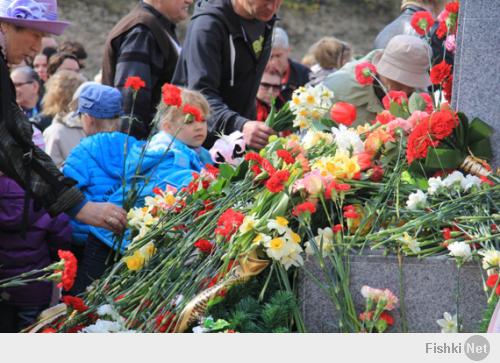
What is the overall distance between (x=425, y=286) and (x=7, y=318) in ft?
6.59

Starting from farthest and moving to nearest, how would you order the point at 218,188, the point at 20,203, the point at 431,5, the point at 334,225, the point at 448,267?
the point at 431,5
the point at 20,203
the point at 218,188
the point at 334,225
the point at 448,267

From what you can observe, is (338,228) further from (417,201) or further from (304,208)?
(417,201)

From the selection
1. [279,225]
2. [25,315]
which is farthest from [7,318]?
[279,225]

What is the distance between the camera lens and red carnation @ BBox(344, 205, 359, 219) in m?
3.15

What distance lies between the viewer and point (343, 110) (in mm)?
3852

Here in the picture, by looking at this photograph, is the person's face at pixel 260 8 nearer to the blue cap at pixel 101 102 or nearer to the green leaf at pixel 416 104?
the blue cap at pixel 101 102

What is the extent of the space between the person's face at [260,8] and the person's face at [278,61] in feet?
7.29

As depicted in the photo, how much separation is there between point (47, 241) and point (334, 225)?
1.65 meters

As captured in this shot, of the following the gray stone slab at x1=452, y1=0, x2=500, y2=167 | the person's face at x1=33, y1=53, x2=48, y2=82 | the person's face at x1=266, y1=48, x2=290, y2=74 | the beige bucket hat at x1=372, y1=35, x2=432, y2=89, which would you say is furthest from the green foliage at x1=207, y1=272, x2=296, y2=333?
the person's face at x1=33, y1=53, x2=48, y2=82

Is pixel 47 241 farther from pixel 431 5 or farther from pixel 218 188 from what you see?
pixel 431 5

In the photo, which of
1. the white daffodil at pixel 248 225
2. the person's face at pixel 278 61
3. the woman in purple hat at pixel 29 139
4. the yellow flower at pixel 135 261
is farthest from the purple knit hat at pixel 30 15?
the person's face at pixel 278 61

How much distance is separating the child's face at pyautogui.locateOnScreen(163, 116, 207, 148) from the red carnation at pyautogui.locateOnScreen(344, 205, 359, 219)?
1.45 meters

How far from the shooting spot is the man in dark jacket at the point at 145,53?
507 centimetres
